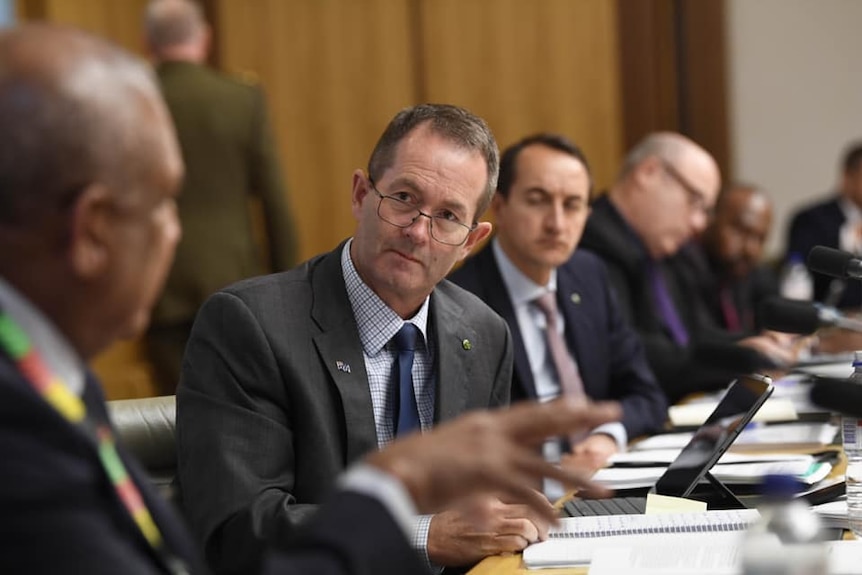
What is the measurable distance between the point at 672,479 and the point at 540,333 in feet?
4.48

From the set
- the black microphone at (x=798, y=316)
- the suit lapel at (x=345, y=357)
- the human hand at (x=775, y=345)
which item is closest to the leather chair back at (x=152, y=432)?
the suit lapel at (x=345, y=357)

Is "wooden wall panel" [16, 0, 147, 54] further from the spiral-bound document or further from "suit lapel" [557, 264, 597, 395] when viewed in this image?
the spiral-bound document

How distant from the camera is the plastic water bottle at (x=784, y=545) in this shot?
3.92 ft

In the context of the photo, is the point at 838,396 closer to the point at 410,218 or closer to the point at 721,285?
the point at 410,218

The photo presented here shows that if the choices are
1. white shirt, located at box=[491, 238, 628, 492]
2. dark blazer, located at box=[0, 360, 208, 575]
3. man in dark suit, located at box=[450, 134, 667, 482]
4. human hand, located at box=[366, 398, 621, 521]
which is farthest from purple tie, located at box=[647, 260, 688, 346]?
dark blazer, located at box=[0, 360, 208, 575]

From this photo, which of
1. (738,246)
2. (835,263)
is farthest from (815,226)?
(835,263)

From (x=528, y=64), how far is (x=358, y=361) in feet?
16.5

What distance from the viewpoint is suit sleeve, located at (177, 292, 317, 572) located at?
7.15 feet

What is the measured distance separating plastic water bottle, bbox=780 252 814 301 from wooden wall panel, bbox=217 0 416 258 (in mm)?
2263

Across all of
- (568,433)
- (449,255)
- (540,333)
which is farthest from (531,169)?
(568,433)

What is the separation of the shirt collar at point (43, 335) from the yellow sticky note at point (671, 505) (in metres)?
1.29

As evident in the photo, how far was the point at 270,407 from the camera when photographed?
2305 millimetres

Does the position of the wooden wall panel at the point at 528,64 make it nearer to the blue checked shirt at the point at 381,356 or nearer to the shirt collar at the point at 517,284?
the shirt collar at the point at 517,284

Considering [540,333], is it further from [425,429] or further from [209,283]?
[209,283]
